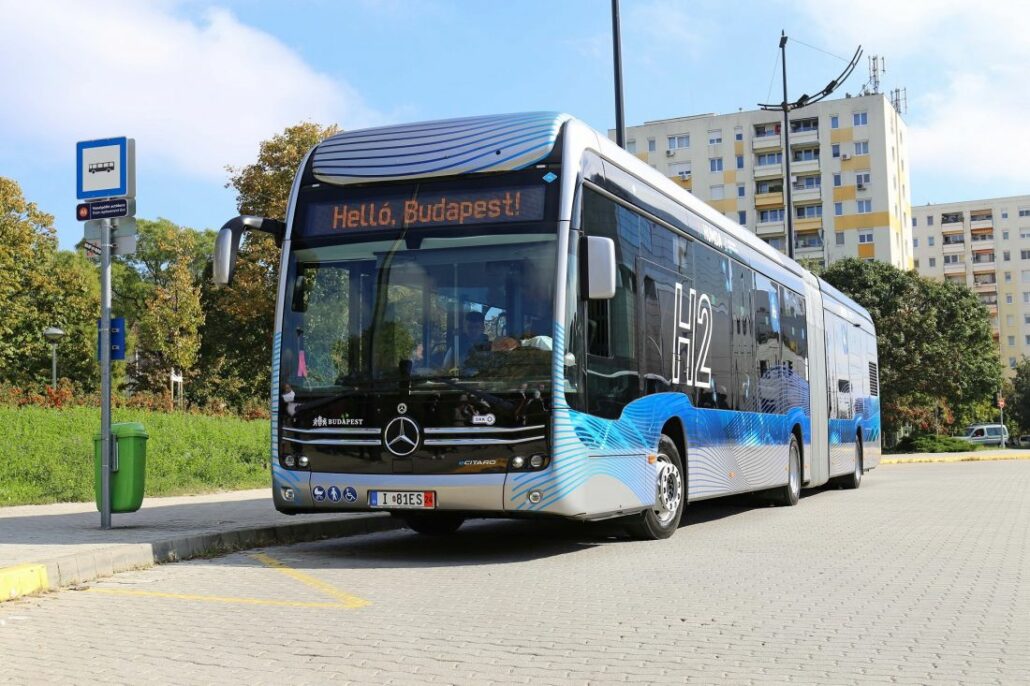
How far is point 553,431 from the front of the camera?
9195mm

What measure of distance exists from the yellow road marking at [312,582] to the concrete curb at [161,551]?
548 millimetres

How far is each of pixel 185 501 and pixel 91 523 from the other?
427 cm

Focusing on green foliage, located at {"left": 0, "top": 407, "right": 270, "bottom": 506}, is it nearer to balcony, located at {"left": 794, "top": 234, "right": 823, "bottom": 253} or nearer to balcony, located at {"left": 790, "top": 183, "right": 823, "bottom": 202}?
balcony, located at {"left": 794, "top": 234, "right": 823, "bottom": 253}

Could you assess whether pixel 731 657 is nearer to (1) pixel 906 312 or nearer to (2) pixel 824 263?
(1) pixel 906 312

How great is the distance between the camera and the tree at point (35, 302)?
151 ft

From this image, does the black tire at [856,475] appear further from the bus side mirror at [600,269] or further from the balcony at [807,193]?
the balcony at [807,193]

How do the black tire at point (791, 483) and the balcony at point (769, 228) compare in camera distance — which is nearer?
the black tire at point (791, 483)

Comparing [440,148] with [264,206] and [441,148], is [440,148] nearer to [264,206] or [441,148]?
[441,148]

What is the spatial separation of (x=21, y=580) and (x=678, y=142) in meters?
93.6

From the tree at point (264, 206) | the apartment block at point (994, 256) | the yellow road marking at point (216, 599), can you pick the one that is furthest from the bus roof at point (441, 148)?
the apartment block at point (994, 256)

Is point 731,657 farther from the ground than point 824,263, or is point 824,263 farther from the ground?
point 824,263

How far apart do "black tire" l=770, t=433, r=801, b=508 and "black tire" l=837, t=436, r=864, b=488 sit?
16.6 feet

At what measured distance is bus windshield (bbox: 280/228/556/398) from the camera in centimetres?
936

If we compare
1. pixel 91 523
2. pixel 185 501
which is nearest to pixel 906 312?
pixel 185 501
